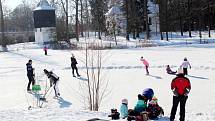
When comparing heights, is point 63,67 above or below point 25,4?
below

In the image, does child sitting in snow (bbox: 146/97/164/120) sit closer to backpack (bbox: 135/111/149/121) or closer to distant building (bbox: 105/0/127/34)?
backpack (bbox: 135/111/149/121)

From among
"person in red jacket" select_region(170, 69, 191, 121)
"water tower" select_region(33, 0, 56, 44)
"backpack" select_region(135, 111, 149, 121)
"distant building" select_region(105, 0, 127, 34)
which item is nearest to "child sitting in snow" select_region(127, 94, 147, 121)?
"backpack" select_region(135, 111, 149, 121)

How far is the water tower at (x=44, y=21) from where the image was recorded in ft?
207

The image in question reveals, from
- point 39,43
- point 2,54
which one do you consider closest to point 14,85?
point 2,54

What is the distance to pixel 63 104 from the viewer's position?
17.3 meters

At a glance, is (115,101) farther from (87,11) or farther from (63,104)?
(87,11)

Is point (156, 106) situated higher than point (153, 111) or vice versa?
point (156, 106)

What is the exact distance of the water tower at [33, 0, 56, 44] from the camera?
207 ft

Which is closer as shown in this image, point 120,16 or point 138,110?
point 138,110

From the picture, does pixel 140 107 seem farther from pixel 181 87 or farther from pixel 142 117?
pixel 181 87

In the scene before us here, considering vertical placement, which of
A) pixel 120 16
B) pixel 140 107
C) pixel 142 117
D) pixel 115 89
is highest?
pixel 120 16

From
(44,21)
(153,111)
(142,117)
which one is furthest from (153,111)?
(44,21)

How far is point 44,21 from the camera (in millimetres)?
65000

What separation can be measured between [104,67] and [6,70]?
9118mm
